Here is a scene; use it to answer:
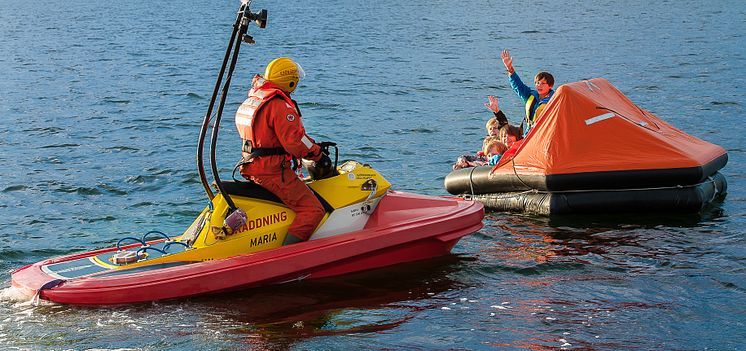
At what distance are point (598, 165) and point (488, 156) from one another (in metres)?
1.73

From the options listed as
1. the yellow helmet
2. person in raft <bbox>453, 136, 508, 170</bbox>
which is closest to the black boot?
the yellow helmet

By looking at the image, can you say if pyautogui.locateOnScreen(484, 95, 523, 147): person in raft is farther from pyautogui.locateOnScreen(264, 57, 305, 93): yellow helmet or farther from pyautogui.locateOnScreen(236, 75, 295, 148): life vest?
pyautogui.locateOnScreen(236, 75, 295, 148): life vest

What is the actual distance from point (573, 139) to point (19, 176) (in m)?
8.11

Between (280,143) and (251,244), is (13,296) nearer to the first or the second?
(251,244)

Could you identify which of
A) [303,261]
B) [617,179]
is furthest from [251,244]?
[617,179]

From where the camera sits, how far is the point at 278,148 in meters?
8.89

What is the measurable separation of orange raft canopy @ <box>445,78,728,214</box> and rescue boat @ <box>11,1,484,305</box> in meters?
1.71

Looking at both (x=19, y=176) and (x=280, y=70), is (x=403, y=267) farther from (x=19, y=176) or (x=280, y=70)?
(x=19, y=176)

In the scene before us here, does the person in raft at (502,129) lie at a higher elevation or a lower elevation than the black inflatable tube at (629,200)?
higher

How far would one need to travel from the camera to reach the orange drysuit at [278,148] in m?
8.72

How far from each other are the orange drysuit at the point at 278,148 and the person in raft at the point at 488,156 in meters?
3.60

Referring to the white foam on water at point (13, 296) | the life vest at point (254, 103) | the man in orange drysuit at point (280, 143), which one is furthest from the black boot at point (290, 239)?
the white foam on water at point (13, 296)

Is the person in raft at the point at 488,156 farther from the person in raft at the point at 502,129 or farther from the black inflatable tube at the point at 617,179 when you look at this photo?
the black inflatable tube at the point at 617,179

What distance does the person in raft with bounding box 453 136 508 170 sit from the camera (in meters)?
12.2
